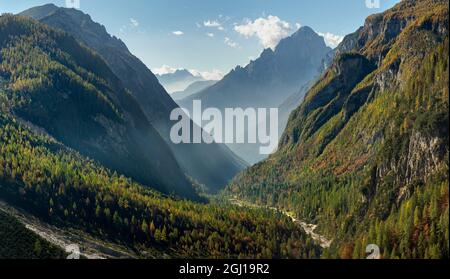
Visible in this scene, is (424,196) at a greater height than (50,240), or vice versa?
(424,196)

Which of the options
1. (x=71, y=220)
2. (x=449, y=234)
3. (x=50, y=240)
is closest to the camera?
(x=449, y=234)

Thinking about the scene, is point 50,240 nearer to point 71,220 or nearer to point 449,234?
point 71,220

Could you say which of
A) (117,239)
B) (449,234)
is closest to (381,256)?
(449,234)
